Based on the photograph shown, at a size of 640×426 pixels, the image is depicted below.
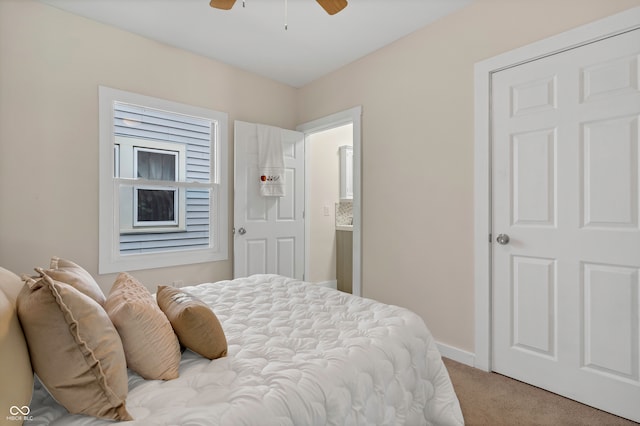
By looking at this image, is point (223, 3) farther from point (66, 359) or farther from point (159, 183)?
point (66, 359)

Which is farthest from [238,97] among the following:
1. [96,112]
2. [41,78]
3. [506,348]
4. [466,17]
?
[506,348]

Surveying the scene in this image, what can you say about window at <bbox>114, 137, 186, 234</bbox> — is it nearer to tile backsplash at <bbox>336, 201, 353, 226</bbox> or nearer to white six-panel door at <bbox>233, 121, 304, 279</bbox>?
white six-panel door at <bbox>233, 121, 304, 279</bbox>

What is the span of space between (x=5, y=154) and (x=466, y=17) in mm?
3494

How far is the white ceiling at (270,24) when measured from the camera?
99.7 inches

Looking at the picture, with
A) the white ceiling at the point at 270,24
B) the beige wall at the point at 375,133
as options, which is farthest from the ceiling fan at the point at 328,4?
the beige wall at the point at 375,133

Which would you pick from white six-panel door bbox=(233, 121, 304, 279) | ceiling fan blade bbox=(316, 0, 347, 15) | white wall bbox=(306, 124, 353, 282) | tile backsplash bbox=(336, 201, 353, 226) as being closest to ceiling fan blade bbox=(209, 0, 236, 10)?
ceiling fan blade bbox=(316, 0, 347, 15)

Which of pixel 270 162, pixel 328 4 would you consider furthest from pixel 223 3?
pixel 270 162

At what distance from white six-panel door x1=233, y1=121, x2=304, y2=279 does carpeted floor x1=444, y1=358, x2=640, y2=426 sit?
7.09 ft

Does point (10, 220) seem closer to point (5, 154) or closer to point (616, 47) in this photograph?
point (5, 154)

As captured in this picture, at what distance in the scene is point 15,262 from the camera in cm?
241

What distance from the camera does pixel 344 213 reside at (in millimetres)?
4859

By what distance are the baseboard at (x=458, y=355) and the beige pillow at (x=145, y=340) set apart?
2144 mm

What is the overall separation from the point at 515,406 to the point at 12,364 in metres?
2.32

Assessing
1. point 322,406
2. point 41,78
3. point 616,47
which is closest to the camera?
point 322,406
